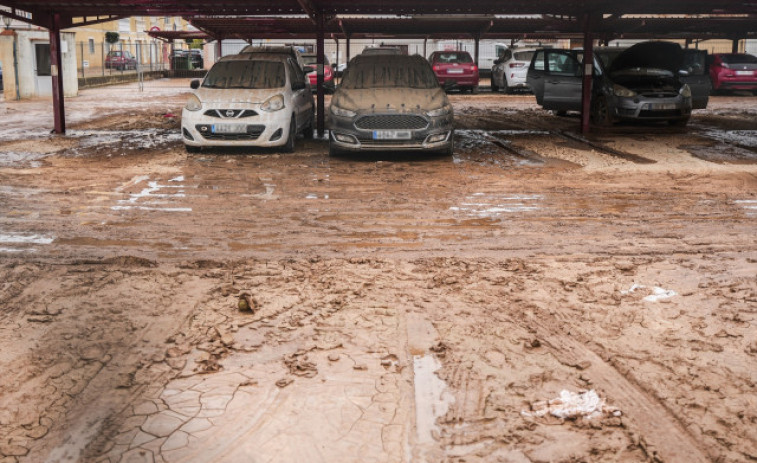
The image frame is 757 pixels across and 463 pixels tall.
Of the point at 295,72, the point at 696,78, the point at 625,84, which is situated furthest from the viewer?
the point at 696,78

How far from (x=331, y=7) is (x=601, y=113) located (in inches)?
250

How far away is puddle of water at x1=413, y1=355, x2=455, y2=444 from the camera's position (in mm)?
4031

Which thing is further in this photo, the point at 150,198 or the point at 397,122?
the point at 397,122

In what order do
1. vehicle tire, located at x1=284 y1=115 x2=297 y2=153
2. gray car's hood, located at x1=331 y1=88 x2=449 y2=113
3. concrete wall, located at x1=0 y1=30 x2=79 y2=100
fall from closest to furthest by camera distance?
1. gray car's hood, located at x1=331 y1=88 x2=449 y2=113
2. vehicle tire, located at x1=284 y1=115 x2=297 y2=153
3. concrete wall, located at x1=0 y1=30 x2=79 y2=100

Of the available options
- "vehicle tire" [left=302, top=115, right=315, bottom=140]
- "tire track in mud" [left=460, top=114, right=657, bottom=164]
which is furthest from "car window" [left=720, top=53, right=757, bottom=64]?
"vehicle tire" [left=302, top=115, right=315, bottom=140]

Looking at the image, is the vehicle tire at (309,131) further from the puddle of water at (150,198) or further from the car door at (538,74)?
the car door at (538,74)

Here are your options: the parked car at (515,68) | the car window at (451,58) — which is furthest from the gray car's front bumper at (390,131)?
the car window at (451,58)

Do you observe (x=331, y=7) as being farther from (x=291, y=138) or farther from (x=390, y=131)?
(x=390, y=131)

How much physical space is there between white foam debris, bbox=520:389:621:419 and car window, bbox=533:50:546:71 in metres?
17.2

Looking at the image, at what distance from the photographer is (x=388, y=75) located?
1399cm

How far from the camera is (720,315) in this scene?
5.59m

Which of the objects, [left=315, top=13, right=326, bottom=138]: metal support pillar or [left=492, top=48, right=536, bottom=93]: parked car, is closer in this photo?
[left=315, top=13, right=326, bottom=138]: metal support pillar

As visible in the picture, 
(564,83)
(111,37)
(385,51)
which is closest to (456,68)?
(385,51)

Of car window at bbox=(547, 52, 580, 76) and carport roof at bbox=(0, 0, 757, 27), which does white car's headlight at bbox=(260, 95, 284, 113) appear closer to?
carport roof at bbox=(0, 0, 757, 27)
